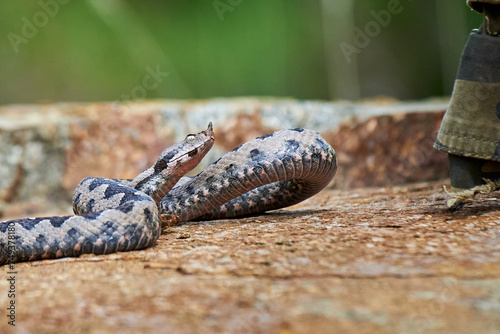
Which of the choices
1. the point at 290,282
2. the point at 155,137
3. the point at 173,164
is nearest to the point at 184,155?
the point at 173,164

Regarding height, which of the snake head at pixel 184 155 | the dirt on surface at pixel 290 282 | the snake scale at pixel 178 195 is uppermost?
the snake head at pixel 184 155

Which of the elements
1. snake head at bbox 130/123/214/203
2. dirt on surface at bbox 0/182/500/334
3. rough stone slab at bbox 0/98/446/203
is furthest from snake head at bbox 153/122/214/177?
rough stone slab at bbox 0/98/446/203

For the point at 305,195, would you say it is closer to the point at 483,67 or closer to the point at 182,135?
the point at 483,67

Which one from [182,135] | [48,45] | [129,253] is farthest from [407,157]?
[48,45]

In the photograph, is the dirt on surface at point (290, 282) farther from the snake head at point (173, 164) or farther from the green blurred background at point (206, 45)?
the green blurred background at point (206, 45)

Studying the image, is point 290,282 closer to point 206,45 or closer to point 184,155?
point 184,155

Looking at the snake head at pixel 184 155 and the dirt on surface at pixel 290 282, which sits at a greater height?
the snake head at pixel 184 155

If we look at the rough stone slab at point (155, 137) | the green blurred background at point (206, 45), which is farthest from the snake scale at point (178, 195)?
the green blurred background at point (206, 45)
